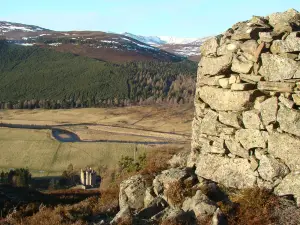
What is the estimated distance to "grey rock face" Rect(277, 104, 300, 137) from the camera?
1201 centimetres

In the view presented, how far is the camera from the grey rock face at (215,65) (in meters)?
13.9

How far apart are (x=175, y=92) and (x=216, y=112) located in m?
139

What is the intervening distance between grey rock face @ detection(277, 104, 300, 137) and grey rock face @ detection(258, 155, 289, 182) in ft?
3.40

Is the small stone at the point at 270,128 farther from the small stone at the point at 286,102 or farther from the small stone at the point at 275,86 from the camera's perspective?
the small stone at the point at 275,86

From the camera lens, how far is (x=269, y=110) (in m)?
12.6

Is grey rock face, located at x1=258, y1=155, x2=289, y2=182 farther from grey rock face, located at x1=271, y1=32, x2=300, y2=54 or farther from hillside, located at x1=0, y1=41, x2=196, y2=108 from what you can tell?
hillside, located at x1=0, y1=41, x2=196, y2=108

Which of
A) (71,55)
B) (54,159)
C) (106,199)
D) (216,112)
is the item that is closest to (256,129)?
(216,112)

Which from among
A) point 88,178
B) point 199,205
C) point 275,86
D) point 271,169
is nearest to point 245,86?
point 275,86

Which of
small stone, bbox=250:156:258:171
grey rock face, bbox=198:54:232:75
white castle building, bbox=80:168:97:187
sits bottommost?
white castle building, bbox=80:168:97:187

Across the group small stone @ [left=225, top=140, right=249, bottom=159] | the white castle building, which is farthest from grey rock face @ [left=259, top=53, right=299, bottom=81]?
the white castle building

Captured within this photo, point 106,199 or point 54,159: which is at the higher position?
point 106,199

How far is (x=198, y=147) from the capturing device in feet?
51.0

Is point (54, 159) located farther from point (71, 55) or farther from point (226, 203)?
point (71, 55)

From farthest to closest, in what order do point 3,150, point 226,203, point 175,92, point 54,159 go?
point 175,92, point 3,150, point 54,159, point 226,203
